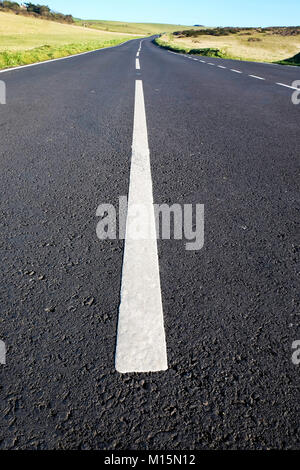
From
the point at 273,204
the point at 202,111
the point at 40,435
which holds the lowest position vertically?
the point at 40,435

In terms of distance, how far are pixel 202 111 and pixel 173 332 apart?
547 centimetres

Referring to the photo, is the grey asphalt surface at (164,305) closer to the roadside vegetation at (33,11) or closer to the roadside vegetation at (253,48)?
the roadside vegetation at (253,48)

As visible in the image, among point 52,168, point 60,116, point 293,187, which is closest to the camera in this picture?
point 293,187

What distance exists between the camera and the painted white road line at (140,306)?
4.49ft

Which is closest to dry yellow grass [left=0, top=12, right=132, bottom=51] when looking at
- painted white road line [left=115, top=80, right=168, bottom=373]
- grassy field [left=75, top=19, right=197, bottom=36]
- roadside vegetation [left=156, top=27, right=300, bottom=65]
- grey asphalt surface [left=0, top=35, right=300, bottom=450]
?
roadside vegetation [left=156, top=27, right=300, bottom=65]

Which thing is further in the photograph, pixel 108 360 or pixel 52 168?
pixel 52 168

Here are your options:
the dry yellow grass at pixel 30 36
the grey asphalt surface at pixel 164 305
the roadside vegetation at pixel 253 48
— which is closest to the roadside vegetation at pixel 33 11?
the dry yellow grass at pixel 30 36

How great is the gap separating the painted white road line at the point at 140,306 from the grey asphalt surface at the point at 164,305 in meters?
0.04

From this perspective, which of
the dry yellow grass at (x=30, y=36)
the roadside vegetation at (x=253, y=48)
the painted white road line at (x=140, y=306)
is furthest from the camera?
the roadside vegetation at (x=253, y=48)

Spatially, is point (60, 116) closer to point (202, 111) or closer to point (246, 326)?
point (202, 111)

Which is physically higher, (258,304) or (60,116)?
(60,116)

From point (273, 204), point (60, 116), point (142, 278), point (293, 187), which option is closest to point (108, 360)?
point (142, 278)

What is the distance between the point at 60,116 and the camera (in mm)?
5586

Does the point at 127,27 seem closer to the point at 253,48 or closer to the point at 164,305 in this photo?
the point at 253,48
